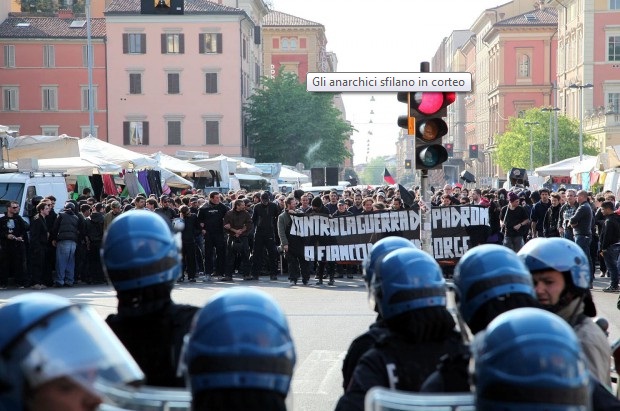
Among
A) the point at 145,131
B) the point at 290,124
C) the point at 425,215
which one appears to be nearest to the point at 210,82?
the point at 145,131

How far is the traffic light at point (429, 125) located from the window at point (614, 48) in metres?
68.8

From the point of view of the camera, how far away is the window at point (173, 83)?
7512cm

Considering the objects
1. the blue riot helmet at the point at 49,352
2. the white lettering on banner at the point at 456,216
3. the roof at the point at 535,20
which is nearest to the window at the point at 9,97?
the roof at the point at 535,20

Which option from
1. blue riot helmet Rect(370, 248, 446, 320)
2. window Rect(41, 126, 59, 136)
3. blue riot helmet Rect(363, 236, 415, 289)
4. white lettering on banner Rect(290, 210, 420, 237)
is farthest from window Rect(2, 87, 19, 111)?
blue riot helmet Rect(370, 248, 446, 320)

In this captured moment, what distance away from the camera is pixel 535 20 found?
105875mm

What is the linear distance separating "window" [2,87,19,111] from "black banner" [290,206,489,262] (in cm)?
5652

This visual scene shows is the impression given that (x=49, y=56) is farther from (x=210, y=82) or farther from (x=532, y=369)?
(x=532, y=369)

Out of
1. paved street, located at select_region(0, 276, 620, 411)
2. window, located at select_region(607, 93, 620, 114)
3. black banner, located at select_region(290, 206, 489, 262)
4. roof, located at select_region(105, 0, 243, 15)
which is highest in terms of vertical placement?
roof, located at select_region(105, 0, 243, 15)

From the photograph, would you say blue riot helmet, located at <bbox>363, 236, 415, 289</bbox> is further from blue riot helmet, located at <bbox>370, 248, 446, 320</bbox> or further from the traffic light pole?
the traffic light pole

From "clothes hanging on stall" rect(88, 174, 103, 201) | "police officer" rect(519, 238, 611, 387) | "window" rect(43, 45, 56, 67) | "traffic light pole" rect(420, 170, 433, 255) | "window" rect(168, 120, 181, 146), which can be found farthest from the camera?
"window" rect(168, 120, 181, 146)

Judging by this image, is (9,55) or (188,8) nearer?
(188,8)

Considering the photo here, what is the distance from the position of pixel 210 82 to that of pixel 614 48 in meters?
26.5

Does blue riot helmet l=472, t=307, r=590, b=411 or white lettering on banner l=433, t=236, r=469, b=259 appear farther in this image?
white lettering on banner l=433, t=236, r=469, b=259

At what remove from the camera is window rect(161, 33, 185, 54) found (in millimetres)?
74469
